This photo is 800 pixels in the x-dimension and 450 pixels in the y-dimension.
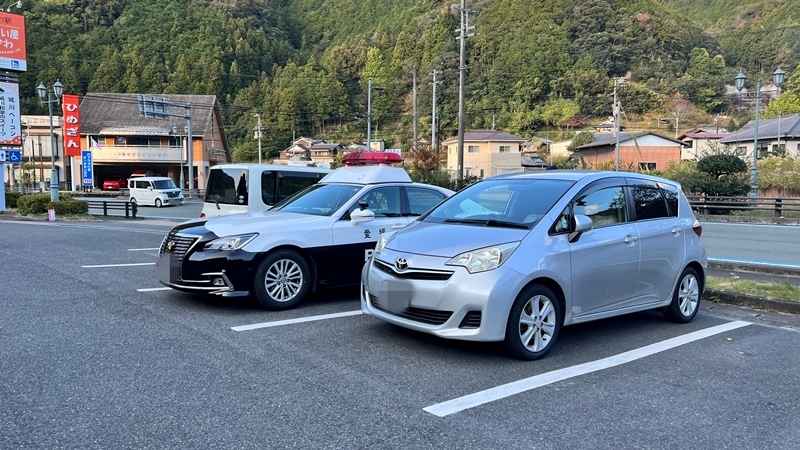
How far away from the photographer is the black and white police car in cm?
636

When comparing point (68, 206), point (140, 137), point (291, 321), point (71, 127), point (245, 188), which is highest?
point (140, 137)

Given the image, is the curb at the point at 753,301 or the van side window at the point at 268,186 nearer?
the curb at the point at 753,301

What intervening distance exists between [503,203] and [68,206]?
23.3 metres

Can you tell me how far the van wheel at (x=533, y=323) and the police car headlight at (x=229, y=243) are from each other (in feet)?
10.3

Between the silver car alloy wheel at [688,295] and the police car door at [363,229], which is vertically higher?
the police car door at [363,229]

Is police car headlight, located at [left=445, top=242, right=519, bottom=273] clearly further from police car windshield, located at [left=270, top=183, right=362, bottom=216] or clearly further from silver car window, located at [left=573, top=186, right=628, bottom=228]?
police car windshield, located at [left=270, top=183, right=362, bottom=216]

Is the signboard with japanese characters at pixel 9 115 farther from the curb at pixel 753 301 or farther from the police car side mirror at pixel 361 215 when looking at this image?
the curb at pixel 753 301

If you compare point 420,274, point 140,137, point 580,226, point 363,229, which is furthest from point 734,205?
point 140,137

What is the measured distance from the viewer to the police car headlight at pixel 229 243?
20.9 ft

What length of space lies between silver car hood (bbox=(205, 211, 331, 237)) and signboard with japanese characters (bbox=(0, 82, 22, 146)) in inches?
960

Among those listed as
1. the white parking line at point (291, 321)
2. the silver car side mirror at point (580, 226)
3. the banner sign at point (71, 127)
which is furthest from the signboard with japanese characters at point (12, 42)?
the silver car side mirror at point (580, 226)

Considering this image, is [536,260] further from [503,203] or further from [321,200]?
[321,200]

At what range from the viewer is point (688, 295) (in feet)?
21.4

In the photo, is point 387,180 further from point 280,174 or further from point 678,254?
point 280,174
